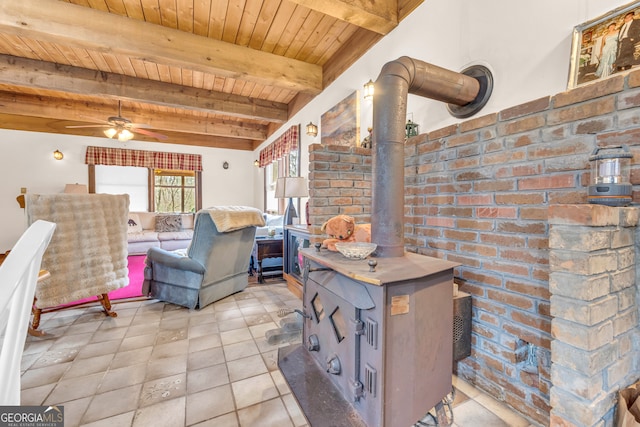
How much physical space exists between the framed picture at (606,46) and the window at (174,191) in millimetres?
6531

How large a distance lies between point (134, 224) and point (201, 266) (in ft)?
12.3

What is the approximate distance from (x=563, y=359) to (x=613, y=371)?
210 millimetres

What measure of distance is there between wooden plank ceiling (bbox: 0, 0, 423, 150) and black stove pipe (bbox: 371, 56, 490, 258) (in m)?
1.00

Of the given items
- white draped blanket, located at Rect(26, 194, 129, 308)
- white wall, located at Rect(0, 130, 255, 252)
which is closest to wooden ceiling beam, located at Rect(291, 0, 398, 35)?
white draped blanket, located at Rect(26, 194, 129, 308)

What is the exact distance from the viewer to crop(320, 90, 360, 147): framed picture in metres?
2.54

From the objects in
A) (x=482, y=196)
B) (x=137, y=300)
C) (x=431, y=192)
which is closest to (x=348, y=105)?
(x=431, y=192)

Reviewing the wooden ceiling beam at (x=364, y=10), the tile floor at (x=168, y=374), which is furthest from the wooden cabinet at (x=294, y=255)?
the wooden ceiling beam at (x=364, y=10)

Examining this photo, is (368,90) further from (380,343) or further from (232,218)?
(380,343)

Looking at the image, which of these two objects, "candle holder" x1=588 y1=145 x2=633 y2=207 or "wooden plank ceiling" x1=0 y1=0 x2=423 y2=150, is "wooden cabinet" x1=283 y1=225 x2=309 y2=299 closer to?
"wooden plank ceiling" x1=0 y1=0 x2=423 y2=150

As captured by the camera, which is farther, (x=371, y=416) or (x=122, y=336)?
(x=122, y=336)

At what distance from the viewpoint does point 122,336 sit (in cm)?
212

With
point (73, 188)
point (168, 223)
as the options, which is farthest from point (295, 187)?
point (73, 188)

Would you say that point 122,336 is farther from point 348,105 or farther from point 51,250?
point 348,105

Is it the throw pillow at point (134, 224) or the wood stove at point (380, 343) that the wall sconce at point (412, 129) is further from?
the throw pillow at point (134, 224)
